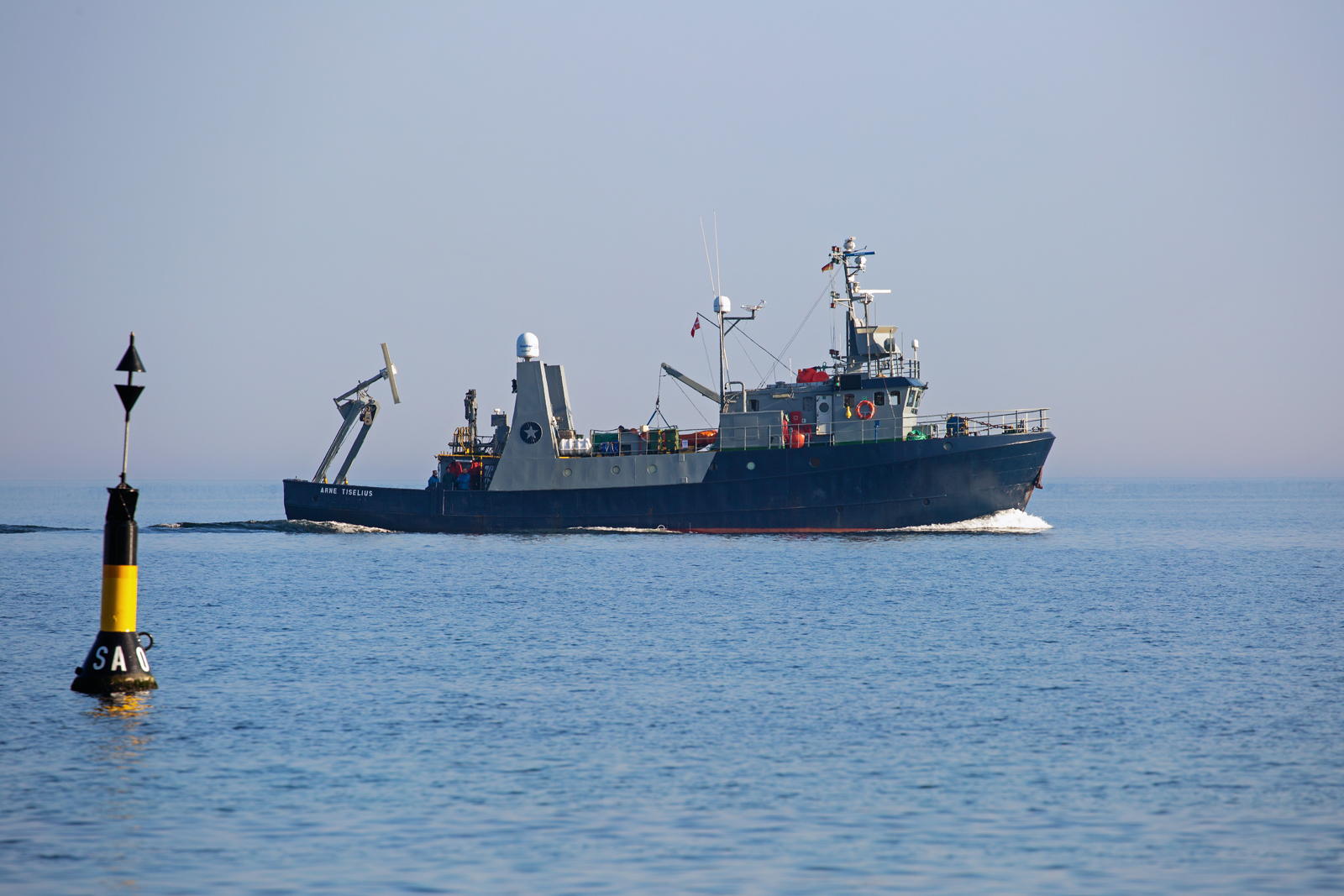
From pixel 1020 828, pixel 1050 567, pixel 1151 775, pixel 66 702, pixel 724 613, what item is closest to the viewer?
pixel 1020 828

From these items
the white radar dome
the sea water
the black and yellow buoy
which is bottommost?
the sea water

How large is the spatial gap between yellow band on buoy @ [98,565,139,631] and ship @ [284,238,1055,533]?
1275 inches

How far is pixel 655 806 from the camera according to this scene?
1177 cm

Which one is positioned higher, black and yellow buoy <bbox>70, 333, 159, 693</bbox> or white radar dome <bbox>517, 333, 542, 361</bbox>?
white radar dome <bbox>517, 333, 542, 361</bbox>

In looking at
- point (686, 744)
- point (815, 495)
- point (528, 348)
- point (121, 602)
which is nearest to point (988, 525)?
point (815, 495)

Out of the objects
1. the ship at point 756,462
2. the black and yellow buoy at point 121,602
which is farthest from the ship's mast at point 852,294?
the black and yellow buoy at point 121,602

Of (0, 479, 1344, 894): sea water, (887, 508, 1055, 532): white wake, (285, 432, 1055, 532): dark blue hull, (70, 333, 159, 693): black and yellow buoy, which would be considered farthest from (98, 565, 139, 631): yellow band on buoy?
(887, 508, 1055, 532): white wake

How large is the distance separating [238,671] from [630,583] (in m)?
15.4

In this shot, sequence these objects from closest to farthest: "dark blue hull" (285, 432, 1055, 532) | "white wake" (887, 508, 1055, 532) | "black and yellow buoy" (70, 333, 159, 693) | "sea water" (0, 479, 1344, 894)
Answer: "sea water" (0, 479, 1344, 894), "black and yellow buoy" (70, 333, 159, 693), "dark blue hull" (285, 432, 1055, 532), "white wake" (887, 508, 1055, 532)

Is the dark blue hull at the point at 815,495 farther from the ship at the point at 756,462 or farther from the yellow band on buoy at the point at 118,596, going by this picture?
the yellow band on buoy at the point at 118,596

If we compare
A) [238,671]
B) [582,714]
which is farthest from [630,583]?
[582,714]

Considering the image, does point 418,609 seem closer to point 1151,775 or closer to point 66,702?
point 66,702

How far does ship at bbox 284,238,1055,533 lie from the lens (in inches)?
1773

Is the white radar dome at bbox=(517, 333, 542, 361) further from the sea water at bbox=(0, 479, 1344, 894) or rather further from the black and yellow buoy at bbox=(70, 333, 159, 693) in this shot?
the black and yellow buoy at bbox=(70, 333, 159, 693)
